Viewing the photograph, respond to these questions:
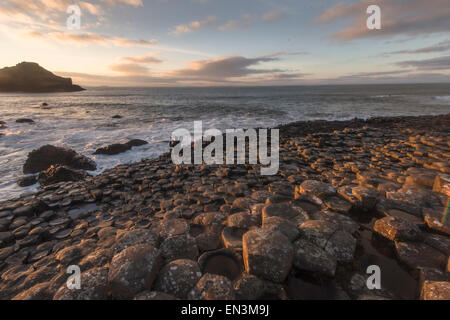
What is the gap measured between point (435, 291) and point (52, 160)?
13240 mm

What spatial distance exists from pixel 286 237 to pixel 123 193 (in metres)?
5.74

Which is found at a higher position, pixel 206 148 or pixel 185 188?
pixel 206 148

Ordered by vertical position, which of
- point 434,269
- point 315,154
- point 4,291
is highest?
point 315,154

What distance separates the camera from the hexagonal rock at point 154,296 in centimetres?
228

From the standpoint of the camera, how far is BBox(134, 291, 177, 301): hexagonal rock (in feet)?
7.47

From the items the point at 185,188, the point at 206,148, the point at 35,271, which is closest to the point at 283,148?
the point at 206,148

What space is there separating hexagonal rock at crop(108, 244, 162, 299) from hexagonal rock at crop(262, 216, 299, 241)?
72.7 inches

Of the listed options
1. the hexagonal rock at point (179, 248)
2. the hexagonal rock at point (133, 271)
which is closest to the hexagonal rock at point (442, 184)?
the hexagonal rock at point (179, 248)

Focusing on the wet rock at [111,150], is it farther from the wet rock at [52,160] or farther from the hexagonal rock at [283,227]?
the hexagonal rock at [283,227]

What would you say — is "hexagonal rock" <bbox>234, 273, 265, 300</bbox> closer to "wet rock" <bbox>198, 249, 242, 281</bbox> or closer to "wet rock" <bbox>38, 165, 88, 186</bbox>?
"wet rock" <bbox>198, 249, 242, 281</bbox>

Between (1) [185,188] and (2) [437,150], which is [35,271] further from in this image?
(2) [437,150]

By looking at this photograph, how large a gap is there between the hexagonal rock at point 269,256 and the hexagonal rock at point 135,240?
160 cm

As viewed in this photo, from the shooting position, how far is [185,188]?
6.58 meters

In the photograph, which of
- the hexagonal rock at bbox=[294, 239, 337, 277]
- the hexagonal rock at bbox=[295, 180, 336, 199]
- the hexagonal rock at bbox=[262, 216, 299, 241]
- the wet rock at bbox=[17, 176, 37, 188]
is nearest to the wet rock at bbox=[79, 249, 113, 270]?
the hexagonal rock at bbox=[262, 216, 299, 241]
